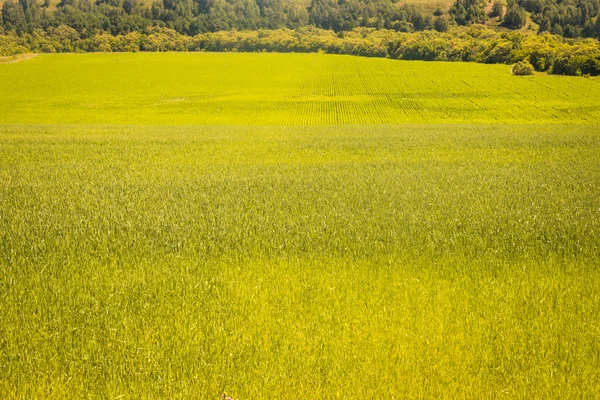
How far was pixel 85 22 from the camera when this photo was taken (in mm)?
Result: 146500

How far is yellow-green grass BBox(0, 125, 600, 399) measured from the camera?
6516 millimetres

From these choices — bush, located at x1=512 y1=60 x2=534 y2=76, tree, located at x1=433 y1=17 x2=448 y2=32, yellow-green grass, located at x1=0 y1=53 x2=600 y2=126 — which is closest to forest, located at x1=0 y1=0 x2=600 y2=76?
tree, located at x1=433 y1=17 x2=448 y2=32

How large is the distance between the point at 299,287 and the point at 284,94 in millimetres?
60135

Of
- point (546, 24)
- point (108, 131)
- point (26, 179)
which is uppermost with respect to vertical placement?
point (26, 179)

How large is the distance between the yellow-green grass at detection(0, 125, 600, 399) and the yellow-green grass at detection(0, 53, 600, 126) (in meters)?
37.3

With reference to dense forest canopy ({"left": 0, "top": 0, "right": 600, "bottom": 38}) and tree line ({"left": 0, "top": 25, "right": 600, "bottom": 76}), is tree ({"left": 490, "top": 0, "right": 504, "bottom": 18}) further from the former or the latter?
tree line ({"left": 0, "top": 25, "right": 600, "bottom": 76})

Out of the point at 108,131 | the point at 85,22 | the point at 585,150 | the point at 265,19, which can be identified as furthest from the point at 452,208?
the point at 265,19

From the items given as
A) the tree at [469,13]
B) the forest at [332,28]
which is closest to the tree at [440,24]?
the forest at [332,28]

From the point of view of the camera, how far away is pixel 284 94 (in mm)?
67562

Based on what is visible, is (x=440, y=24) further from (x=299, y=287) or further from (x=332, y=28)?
(x=299, y=287)

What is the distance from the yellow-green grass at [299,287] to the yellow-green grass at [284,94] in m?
37.3

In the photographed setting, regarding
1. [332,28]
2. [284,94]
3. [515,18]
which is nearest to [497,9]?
[515,18]

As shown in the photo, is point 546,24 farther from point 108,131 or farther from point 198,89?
point 108,131

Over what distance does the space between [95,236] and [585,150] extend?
25.3 metres
